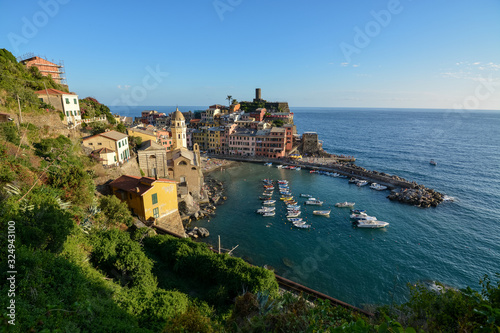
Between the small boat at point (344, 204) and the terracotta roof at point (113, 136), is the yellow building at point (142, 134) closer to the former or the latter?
the terracotta roof at point (113, 136)

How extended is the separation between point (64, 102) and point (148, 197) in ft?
61.5

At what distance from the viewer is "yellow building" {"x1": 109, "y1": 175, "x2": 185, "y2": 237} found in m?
20.7

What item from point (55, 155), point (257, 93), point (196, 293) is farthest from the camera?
point (257, 93)

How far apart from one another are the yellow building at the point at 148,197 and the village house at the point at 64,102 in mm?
14333

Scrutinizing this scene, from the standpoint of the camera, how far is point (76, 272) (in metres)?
8.86

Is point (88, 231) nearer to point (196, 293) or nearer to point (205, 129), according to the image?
point (196, 293)

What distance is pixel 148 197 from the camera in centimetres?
2086

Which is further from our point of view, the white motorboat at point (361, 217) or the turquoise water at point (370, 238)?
the white motorboat at point (361, 217)

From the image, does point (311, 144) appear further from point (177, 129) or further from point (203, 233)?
point (203, 233)

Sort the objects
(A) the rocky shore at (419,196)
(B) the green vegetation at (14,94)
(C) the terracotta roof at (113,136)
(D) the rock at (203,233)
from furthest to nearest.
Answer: (A) the rocky shore at (419,196) < (D) the rock at (203,233) < (C) the terracotta roof at (113,136) < (B) the green vegetation at (14,94)

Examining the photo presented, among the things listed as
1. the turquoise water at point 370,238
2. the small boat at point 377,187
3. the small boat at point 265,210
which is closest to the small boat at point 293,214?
the turquoise water at point 370,238

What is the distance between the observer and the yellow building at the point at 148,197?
20.7 metres

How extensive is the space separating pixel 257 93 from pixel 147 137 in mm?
83663

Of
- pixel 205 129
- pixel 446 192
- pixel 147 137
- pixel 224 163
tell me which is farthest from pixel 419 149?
pixel 147 137
